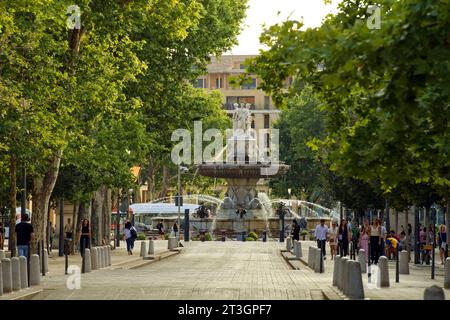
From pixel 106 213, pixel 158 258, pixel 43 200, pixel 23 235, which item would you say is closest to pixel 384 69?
pixel 23 235

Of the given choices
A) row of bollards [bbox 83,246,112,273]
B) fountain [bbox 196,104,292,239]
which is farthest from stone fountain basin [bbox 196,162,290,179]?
row of bollards [bbox 83,246,112,273]

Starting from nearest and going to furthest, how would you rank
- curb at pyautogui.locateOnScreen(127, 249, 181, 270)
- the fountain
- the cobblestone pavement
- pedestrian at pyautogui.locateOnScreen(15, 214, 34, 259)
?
the cobblestone pavement, pedestrian at pyautogui.locateOnScreen(15, 214, 34, 259), curb at pyautogui.locateOnScreen(127, 249, 181, 270), the fountain

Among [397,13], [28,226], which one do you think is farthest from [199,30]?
[397,13]

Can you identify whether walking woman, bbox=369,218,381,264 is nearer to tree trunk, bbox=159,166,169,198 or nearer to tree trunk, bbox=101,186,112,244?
tree trunk, bbox=101,186,112,244

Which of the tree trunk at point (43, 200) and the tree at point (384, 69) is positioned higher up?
the tree at point (384, 69)

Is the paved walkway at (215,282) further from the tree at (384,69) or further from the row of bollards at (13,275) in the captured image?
the tree at (384,69)

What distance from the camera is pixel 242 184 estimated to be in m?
88.6

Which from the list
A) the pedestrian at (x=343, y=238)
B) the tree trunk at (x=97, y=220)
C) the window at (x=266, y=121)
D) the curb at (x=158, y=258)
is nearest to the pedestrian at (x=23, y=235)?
the curb at (x=158, y=258)

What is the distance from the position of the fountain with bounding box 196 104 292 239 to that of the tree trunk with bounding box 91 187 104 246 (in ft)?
75.4

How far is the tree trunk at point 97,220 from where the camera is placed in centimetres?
6044

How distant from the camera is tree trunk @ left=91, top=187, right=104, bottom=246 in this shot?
60438 millimetres

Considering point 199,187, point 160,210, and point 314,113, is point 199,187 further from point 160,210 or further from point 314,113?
point 160,210

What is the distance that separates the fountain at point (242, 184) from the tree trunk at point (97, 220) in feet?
75.4

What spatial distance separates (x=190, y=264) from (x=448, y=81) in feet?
108
